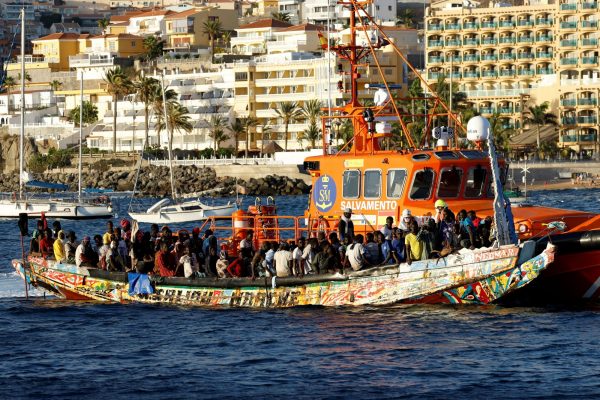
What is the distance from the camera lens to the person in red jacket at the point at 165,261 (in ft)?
108

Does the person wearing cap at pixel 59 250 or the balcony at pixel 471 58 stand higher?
the balcony at pixel 471 58

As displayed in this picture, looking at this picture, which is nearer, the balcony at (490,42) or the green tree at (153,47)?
the balcony at (490,42)

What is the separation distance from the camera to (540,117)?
13638cm

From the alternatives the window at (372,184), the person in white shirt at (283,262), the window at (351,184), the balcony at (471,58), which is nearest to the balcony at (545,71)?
the balcony at (471,58)

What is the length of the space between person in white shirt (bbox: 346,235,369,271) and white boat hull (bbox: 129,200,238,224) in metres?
54.5

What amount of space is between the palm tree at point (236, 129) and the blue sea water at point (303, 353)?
115938mm

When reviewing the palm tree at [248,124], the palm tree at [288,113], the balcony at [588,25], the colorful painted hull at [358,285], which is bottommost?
the colorful painted hull at [358,285]

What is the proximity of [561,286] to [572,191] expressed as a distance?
281 ft

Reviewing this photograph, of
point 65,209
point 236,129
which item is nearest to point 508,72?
point 236,129

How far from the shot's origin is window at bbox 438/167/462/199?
103 ft

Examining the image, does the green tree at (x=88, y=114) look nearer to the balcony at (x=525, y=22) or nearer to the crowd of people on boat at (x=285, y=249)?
the balcony at (x=525, y=22)

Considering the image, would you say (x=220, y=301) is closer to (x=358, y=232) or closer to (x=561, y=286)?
(x=358, y=232)

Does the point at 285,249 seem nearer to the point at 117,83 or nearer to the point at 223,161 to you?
the point at 223,161

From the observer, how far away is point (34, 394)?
2419cm
